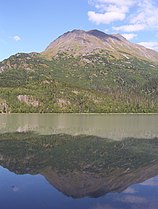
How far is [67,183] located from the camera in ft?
111

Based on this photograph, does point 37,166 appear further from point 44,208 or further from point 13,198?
point 44,208

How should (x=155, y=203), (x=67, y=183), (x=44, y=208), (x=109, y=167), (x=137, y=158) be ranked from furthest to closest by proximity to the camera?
(x=137, y=158) → (x=109, y=167) → (x=67, y=183) → (x=155, y=203) → (x=44, y=208)

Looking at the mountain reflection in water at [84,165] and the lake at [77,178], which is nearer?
the lake at [77,178]

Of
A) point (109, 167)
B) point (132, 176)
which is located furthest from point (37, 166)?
point (132, 176)

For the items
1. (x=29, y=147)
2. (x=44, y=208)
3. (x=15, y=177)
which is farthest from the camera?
(x=29, y=147)

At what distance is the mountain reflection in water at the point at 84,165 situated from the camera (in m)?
33.0

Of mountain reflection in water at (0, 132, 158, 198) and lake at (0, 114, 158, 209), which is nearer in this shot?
lake at (0, 114, 158, 209)

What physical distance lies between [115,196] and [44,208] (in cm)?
671

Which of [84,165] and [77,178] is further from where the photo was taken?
[84,165]

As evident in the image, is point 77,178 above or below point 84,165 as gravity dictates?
below

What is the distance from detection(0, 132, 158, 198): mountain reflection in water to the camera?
33.0 meters

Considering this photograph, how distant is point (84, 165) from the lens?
43094mm

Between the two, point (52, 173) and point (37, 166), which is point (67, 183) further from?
point (37, 166)

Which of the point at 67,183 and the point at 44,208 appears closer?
the point at 44,208
